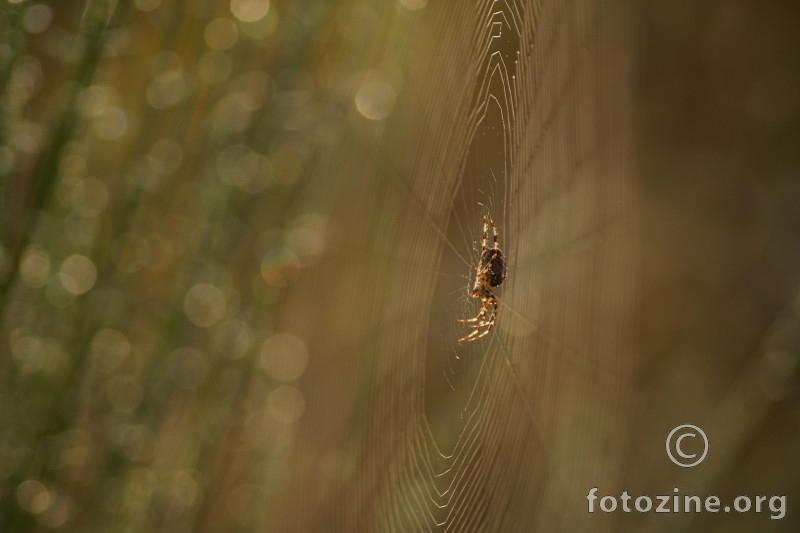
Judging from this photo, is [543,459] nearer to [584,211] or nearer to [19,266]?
[584,211]

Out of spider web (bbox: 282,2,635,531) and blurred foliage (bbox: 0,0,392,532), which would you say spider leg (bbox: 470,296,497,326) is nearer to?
spider web (bbox: 282,2,635,531)

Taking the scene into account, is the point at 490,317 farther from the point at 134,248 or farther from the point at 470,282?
the point at 134,248

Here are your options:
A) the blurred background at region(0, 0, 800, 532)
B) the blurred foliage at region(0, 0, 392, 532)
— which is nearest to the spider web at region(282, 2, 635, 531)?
the blurred background at region(0, 0, 800, 532)

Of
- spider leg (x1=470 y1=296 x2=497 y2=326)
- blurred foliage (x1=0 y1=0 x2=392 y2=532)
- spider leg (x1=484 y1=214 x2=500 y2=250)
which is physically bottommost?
blurred foliage (x1=0 y1=0 x2=392 y2=532)

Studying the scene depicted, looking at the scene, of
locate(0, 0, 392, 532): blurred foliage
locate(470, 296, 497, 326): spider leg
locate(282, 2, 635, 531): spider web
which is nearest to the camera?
locate(0, 0, 392, 532): blurred foliage

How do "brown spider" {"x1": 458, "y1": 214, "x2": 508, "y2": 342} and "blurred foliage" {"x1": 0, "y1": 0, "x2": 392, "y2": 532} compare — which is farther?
"brown spider" {"x1": 458, "y1": 214, "x2": 508, "y2": 342}

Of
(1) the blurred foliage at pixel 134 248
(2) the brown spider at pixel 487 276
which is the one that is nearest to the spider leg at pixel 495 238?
(2) the brown spider at pixel 487 276

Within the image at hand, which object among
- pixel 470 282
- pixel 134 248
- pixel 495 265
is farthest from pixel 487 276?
pixel 134 248

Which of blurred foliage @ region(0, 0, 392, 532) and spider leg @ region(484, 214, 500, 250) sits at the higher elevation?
spider leg @ region(484, 214, 500, 250)

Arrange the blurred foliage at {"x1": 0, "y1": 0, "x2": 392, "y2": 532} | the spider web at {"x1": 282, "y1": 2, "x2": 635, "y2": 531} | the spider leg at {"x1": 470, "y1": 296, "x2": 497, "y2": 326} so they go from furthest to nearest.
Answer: the spider leg at {"x1": 470, "y1": 296, "x2": 497, "y2": 326}, the spider web at {"x1": 282, "y1": 2, "x2": 635, "y2": 531}, the blurred foliage at {"x1": 0, "y1": 0, "x2": 392, "y2": 532}
